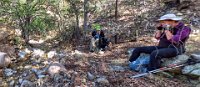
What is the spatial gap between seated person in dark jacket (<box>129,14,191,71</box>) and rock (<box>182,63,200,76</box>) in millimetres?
396

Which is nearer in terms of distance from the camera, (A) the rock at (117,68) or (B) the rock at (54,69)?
(B) the rock at (54,69)

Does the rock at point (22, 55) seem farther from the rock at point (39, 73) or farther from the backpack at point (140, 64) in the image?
the backpack at point (140, 64)

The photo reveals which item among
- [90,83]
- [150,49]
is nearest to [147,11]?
[150,49]

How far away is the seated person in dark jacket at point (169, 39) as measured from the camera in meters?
6.11

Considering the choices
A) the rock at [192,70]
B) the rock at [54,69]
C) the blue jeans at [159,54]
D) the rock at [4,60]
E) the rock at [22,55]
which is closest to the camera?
the rock at [54,69]

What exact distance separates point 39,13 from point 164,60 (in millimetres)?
3726

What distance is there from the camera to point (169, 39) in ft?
20.2

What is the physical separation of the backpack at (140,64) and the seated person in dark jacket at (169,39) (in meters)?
0.15

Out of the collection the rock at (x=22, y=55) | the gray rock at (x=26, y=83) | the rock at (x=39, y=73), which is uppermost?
the rock at (x=22, y=55)

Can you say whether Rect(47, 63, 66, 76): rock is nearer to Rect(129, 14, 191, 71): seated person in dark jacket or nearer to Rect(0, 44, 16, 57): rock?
Rect(0, 44, 16, 57): rock

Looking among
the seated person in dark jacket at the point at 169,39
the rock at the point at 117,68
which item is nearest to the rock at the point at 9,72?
the rock at the point at 117,68

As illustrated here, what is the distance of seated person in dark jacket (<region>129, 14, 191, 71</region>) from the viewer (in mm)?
6113

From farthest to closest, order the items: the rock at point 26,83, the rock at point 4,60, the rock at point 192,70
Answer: the rock at point 192,70, the rock at point 4,60, the rock at point 26,83

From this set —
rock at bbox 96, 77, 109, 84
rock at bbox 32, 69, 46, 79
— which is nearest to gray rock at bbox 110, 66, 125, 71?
rock at bbox 96, 77, 109, 84
